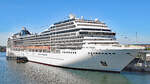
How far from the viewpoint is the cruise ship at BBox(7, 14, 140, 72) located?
31.4 metres

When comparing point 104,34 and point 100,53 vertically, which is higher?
point 104,34

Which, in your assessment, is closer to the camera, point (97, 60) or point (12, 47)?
point (97, 60)

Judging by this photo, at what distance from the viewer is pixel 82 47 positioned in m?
34.2

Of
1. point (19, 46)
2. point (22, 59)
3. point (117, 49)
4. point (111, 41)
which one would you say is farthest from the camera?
point (19, 46)

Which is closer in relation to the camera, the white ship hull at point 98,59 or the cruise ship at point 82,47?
the white ship hull at point 98,59

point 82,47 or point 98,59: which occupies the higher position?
point 82,47

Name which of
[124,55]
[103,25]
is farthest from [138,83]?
[103,25]

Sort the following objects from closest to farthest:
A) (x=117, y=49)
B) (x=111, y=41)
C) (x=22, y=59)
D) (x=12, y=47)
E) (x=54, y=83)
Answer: (x=54, y=83), (x=117, y=49), (x=111, y=41), (x=22, y=59), (x=12, y=47)

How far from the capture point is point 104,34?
36094 millimetres

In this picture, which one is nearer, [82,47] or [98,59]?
[98,59]

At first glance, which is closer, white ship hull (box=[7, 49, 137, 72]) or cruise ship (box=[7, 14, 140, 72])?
white ship hull (box=[7, 49, 137, 72])

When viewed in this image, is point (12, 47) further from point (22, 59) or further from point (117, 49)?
point (117, 49)

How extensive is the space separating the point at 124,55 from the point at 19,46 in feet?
139

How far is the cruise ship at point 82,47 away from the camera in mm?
31391
